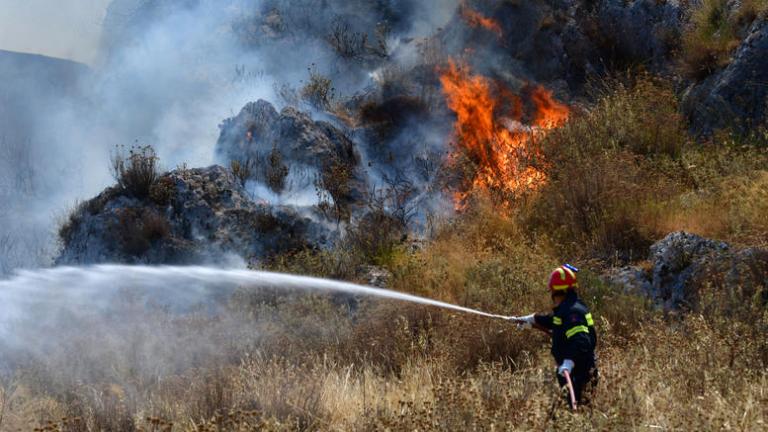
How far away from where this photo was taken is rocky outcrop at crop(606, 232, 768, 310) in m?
7.14

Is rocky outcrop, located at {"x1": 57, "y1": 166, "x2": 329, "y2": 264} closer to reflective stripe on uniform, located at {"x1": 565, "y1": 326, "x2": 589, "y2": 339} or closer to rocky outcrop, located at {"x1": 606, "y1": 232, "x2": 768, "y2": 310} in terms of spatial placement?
rocky outcrop, located at {"x1": 606, "y1": 232, "x2": 768, "y2": 310}

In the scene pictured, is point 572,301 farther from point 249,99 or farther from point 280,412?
point 249,99

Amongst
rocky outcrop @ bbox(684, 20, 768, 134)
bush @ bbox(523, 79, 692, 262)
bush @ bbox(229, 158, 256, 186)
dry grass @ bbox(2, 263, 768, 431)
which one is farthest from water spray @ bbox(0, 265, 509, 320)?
rocky outcrop @ bbox(684, 20, 768, 134)

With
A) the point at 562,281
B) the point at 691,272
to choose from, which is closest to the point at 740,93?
the point at 691,272

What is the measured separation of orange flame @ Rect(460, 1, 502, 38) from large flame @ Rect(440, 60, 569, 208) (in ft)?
4.26

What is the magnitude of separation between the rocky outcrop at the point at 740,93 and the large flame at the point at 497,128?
86.1 inches

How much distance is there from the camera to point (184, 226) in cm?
1068

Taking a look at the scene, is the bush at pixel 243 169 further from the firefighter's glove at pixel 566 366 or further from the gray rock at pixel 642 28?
the firefighter's glove at pixel 566 366

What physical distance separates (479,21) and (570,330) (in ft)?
38.3

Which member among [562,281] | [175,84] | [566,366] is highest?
[175,84]

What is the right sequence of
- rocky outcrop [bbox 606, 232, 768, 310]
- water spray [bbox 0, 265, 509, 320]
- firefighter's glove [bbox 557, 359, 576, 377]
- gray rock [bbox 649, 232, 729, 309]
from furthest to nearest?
water spray [bbox 0, 265, 509, 320]
gray rock [bbox 649, 232, 729, 309]
rocky outcrop [bbox 606, 232, 768, 310]
firefighter's glove [bbox 557, 359, 576, 377]

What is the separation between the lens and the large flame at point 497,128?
11.7 m

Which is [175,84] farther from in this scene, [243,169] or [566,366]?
[566,366]

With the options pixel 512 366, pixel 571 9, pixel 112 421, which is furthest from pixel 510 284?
pixel 571 9
